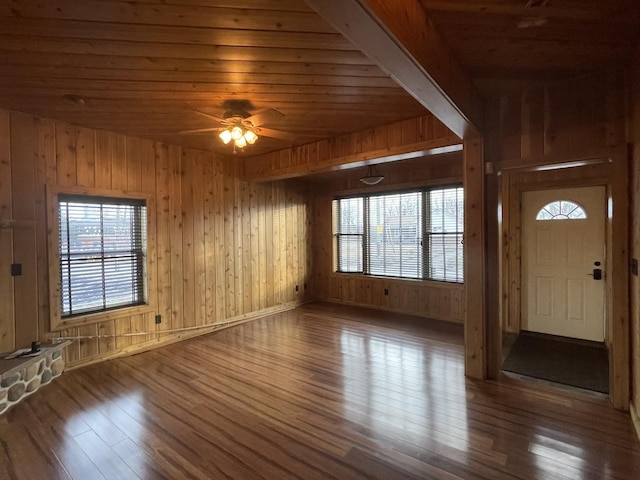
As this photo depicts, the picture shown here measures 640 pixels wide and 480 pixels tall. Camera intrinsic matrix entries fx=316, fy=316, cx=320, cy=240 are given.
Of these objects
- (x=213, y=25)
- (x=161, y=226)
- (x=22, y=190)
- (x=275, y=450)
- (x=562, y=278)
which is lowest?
(x=275, y=450)

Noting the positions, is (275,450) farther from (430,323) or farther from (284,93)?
(430,323)

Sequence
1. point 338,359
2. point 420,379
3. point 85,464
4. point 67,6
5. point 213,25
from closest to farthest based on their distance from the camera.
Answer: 1. point 67,6
2. point 213,25
3. point 85,464
4. point 420,379
5. point 338,359

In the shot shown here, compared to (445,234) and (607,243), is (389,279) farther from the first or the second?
(607,243)

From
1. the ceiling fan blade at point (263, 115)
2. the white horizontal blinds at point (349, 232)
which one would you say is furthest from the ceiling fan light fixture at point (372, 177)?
the ceiling fan blade at point (263, 115)

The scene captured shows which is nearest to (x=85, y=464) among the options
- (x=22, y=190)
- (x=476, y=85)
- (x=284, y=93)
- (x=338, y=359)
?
(x=338, y=359)

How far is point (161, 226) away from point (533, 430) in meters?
4.36

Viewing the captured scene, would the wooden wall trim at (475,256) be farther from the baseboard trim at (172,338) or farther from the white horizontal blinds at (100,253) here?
the white horizontal blinds at (100,253)

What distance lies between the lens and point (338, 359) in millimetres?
3604

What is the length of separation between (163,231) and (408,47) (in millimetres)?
3754

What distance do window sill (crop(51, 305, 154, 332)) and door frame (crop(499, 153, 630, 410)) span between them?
4118 millimetres

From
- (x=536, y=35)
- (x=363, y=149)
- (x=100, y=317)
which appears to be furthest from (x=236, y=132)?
(x=100, y=317)

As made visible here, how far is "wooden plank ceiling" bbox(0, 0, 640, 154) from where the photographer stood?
5.68 feet

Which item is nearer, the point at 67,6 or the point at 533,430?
the point at 67,6

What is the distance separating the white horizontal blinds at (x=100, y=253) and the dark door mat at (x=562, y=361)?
4.48 meters
